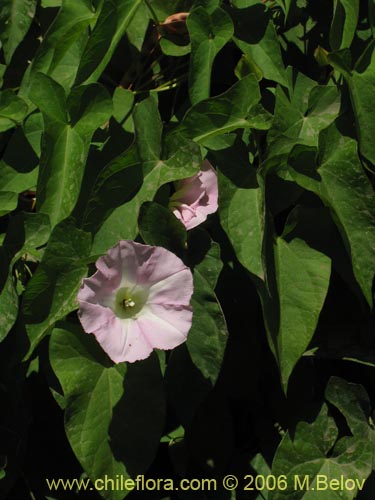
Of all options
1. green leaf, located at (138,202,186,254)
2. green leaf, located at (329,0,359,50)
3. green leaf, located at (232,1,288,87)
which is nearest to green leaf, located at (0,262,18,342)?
green leaf, located at (138,202,186,254)

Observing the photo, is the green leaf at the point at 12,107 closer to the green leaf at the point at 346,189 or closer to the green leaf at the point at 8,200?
the green leaf at the point at 8,200

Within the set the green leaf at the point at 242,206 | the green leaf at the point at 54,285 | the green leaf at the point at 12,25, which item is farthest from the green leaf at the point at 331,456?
the green leaf at the point at 12,25

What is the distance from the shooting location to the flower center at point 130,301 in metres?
1.21

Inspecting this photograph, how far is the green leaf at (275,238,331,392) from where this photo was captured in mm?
1171

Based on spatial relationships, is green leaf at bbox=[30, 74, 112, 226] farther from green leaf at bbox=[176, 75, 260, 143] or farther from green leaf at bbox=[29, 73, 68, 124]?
green leaf at bbox=[176, 75, 260, 143]

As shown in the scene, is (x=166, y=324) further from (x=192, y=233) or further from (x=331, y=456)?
(x=331, y=456)

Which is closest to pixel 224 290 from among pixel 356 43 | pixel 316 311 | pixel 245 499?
pixel 316 311

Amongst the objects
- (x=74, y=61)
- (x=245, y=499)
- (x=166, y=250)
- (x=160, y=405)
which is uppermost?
(x=74, y=61)

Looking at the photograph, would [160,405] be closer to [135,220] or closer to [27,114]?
[135,220]

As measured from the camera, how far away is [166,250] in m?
1.16

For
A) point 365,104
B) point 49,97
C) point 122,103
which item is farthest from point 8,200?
point 365,104

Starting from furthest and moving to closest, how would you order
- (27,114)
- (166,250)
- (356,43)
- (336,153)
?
1. (356,43)
2. (27,114)
3. (336,153)
4. (166,250)

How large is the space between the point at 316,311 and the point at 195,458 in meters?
0.48

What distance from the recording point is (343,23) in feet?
4.31
